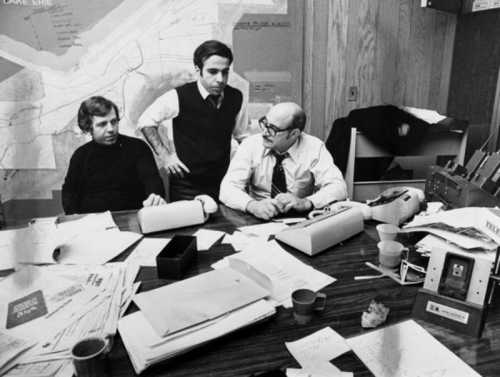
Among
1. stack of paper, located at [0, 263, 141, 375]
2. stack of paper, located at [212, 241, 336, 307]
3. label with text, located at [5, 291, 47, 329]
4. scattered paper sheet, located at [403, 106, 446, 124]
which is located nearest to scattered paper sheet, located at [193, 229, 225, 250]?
stack of paper, located at [212, 241, 336, 307]

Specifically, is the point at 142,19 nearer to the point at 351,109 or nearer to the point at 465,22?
the point at 351,109

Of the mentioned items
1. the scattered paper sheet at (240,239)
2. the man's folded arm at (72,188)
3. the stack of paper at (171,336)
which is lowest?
the man's folded arm at (72,188)

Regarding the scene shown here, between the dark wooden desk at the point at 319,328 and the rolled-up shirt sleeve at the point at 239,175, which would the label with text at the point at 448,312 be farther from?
the rolled-up shirt sleeve at the point at 239,175

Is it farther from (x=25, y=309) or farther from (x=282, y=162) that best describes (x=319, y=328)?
(x=282, y=162)

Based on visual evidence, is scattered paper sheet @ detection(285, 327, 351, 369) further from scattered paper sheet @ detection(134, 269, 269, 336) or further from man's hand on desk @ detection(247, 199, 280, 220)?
man's hand on desk @ detection(247, 199, 280, 220)

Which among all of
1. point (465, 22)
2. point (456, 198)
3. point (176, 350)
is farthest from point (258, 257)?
point (465, 22)

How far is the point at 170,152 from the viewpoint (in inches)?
102

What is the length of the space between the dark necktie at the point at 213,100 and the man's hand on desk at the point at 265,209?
111 cm

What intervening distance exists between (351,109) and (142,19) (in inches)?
61.8

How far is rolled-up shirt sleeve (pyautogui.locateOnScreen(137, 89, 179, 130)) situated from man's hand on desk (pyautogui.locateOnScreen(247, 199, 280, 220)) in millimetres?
1148

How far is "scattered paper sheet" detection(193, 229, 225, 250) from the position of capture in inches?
54.3

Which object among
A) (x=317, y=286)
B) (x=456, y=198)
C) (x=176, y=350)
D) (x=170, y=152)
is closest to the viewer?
(x=176, y=350)

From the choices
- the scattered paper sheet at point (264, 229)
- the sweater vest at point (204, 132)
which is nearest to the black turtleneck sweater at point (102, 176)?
the sweater vest at point (204, 132)

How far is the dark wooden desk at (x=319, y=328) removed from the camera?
2.60 ft
